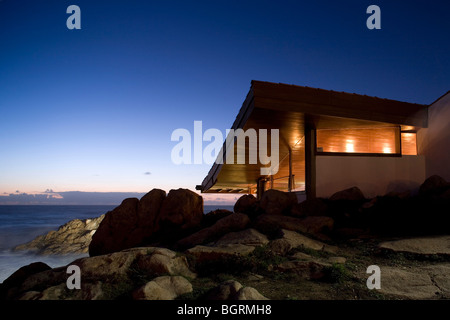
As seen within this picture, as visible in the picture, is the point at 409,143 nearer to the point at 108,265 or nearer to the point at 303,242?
the point at 303,242

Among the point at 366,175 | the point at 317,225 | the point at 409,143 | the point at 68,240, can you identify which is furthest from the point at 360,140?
the point at 68,240

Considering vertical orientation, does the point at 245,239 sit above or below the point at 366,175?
below

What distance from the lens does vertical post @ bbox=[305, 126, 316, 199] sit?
444 inches

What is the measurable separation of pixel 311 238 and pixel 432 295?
3532 mm

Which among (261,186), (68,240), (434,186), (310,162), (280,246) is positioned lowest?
(68,240)

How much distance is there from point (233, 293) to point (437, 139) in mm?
12434

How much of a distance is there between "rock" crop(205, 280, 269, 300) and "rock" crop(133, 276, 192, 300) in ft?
1.80

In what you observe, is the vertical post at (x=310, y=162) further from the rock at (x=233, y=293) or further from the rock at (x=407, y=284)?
the rock at (x=233, y=293)

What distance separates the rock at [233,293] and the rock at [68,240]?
22.8 m

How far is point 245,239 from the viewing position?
6.68 meters

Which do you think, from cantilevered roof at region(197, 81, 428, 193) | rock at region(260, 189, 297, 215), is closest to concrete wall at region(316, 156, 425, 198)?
cantilevered roof at region(197, 81, 428, 193)

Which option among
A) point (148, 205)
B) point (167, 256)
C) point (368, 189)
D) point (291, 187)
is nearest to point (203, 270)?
point (167, 256)

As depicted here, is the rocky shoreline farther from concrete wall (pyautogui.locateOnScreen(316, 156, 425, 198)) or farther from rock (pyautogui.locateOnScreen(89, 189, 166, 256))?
concrete wall (pyautogui.locateOnScreen(316, 156, 425, 198))

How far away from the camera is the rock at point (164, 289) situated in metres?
3.75
